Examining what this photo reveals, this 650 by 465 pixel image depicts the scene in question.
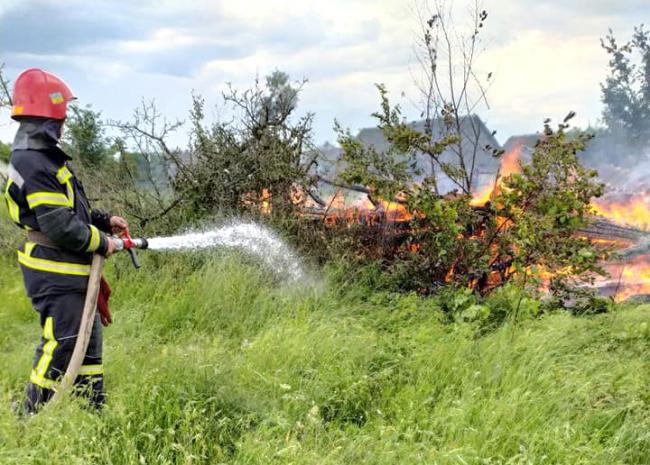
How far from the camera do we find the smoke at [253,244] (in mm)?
5750

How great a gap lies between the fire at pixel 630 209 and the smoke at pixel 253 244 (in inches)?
211

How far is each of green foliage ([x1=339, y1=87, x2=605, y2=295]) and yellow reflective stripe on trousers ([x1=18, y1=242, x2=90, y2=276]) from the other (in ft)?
9.61

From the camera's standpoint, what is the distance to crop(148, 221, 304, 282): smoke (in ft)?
18.9

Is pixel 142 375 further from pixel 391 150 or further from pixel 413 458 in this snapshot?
pixel 391 150

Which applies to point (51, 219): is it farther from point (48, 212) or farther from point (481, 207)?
point (481, 207)

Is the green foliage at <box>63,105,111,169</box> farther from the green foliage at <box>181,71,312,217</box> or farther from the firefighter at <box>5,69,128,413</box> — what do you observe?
the firefighter at <box>5,69,128,413</box>

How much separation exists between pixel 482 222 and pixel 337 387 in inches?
108

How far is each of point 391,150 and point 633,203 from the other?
6611 mm

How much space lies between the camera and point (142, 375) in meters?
3.49

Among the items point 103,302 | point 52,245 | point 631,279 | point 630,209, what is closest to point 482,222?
point 631,279

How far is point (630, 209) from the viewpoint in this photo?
9.69m

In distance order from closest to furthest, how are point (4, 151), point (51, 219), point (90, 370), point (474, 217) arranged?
point (51, 219) < point (90, 370) < point (474, 217) < point (4, 151)

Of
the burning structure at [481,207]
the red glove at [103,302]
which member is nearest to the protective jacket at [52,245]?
the red glove at [103,302]

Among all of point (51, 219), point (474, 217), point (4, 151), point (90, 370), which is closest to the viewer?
point (51, 219)
